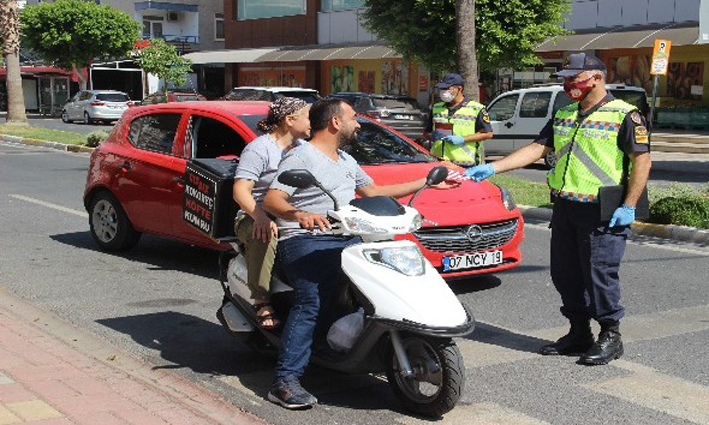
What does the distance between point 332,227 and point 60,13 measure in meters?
50.9

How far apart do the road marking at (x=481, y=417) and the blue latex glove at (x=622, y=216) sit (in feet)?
4.44

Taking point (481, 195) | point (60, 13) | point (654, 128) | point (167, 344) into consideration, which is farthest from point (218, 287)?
point (60, 13)

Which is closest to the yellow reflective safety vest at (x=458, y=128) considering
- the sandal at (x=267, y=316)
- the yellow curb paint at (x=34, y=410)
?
the sandal at (x=267, y=316)

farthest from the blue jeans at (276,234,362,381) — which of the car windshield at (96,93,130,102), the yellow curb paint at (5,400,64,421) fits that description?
the car windshield at (96,93,130,102)

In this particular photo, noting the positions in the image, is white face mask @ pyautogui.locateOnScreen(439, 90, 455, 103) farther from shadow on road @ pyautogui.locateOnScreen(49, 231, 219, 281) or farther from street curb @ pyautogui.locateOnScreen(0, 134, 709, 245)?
street curb @ pyautogui.locateOnScreen(0, 134, 709, 245)

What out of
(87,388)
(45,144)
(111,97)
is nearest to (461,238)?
(87,388)

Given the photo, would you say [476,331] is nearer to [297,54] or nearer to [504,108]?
[504,108]

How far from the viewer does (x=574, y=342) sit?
238 inches

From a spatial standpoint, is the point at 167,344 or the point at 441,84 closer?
the point at 167,344

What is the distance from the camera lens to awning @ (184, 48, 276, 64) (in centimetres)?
4706

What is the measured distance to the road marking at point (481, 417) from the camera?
479 centimetres

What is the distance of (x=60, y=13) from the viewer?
2041 inches

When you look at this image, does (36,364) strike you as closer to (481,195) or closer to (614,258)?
(614,258)

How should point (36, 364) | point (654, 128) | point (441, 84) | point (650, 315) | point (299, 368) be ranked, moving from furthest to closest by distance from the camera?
point (654, 128)
point (441, 84)
point (650, 315)
point (36, 364)
point (299, 368)
